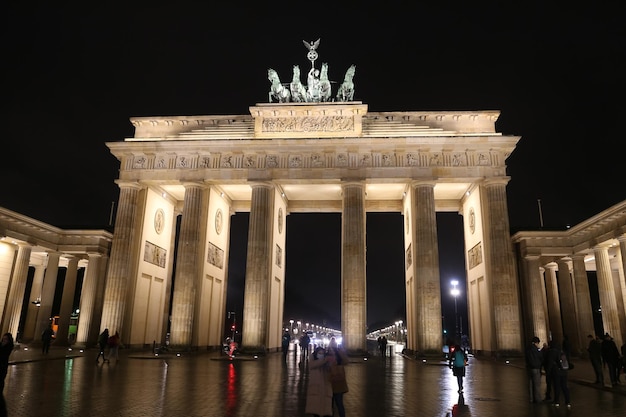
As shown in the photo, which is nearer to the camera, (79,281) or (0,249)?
(0,249)

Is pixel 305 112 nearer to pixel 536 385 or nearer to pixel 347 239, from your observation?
pixel 347 239

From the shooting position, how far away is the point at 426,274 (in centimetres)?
3216

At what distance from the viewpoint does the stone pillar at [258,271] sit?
3170 cm

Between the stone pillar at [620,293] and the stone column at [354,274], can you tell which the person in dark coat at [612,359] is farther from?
the stone pillar at [620,293]

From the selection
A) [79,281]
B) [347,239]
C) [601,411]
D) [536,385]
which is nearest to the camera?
[601,411]

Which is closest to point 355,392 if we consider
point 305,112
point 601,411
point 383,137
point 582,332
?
point 601,411

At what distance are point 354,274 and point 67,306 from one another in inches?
967

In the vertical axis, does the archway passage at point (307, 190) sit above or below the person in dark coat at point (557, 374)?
above

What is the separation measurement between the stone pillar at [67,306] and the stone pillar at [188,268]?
37.9 feet

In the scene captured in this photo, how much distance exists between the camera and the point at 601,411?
11039 mm

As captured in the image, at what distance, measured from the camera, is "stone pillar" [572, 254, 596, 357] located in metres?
34.1

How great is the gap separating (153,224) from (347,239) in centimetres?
1642

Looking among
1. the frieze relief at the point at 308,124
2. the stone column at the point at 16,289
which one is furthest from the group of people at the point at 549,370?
the stone column at the point at 16,289

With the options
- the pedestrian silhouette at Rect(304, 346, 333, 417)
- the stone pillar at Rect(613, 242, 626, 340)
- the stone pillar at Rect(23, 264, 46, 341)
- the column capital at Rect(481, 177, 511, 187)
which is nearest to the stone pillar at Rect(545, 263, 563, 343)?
the stone pillar at Rect(613, 242, 626, 340)
